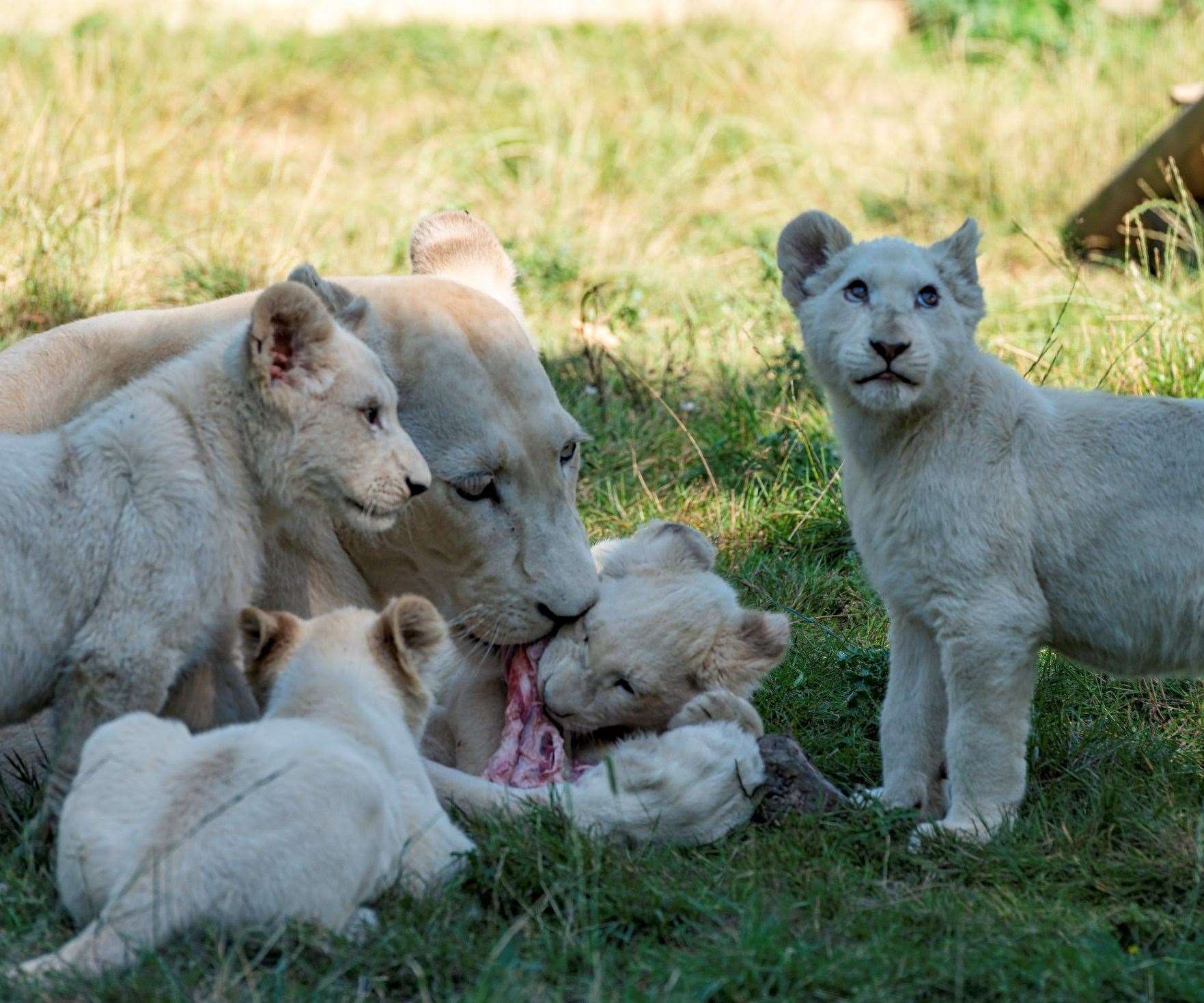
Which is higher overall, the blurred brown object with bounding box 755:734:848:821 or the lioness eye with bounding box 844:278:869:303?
the lioness eye with bounding box 844:278:869:303

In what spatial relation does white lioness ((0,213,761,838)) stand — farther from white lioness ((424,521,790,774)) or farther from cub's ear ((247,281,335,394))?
cub's ear ((247,281,335,394))

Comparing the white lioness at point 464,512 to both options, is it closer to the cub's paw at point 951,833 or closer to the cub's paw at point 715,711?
the cub's paw at point 715,711

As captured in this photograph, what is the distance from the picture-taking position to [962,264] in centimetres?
472

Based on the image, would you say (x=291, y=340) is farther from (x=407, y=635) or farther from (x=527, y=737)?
(x=527, y=737)

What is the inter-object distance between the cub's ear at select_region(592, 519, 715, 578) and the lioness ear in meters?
0.87

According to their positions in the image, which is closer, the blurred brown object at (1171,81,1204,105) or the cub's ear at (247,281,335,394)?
the cub's ear at (247,281,335,394)

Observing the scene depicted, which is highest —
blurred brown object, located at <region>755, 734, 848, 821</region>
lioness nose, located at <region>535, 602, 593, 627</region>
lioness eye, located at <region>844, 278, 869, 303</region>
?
lioness eye, located at <region>844, 278, 869, 303</region>

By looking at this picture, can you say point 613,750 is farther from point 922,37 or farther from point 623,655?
point 922,37

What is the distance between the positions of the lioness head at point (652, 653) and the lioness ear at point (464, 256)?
1.16 meters

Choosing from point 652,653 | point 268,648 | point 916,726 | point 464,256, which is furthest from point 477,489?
point 916,726

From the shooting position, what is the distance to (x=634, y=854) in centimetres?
409

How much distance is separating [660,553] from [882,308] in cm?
106

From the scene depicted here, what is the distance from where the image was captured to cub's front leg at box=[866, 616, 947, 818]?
4.58m

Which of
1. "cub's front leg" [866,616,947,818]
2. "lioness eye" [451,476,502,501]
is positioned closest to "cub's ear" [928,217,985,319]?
"cub's front leg" [866,616,947,818]
